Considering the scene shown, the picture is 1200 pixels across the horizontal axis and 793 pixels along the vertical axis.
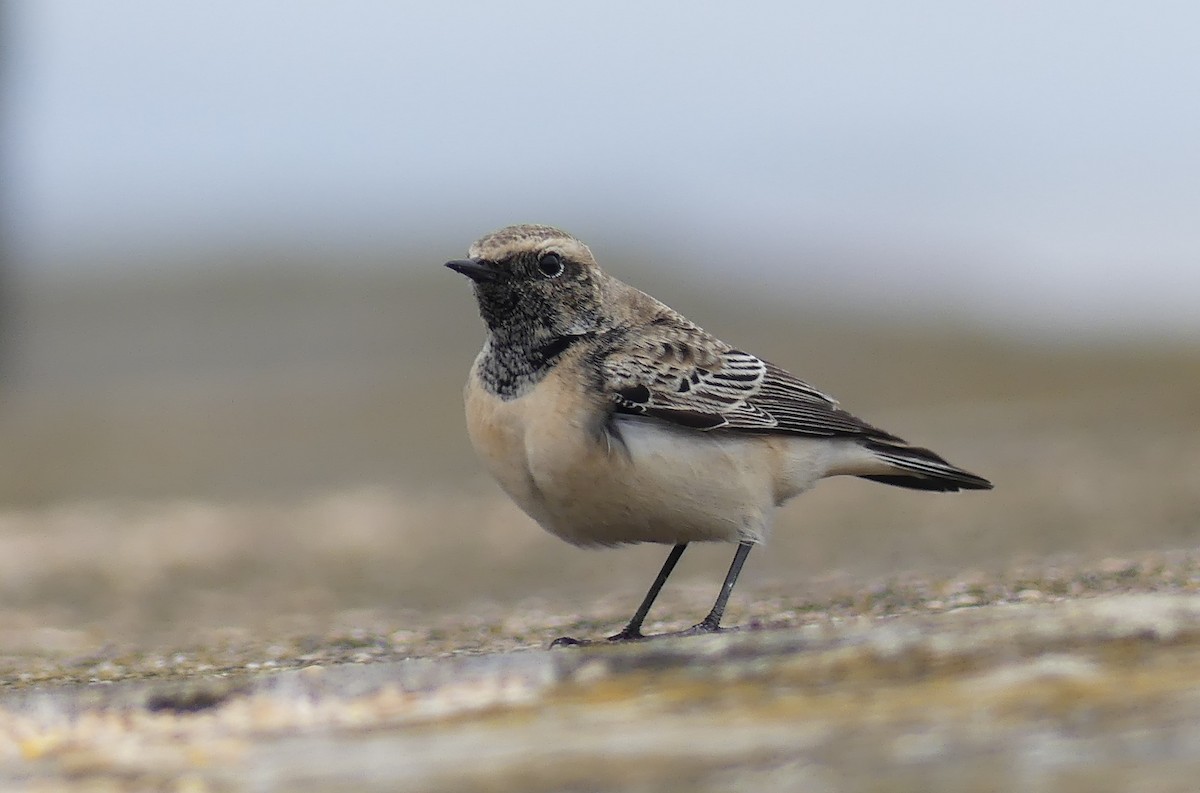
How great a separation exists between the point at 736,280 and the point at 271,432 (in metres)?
19.1

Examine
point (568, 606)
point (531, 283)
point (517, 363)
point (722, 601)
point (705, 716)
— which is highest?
point (531, 283)

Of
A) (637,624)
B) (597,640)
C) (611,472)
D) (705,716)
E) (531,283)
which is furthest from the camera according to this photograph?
(531,283)

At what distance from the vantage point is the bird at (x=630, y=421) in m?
6.24

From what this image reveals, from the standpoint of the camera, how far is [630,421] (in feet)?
21.1

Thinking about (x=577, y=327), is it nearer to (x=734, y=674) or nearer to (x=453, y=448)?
(x=734, y=674)

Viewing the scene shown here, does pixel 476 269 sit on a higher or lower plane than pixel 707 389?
higher

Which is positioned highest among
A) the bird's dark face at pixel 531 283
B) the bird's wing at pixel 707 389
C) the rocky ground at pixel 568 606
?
the bird's dark face at pixel 531 283

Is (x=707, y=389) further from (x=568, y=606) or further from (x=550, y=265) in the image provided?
(x=568, y=606)

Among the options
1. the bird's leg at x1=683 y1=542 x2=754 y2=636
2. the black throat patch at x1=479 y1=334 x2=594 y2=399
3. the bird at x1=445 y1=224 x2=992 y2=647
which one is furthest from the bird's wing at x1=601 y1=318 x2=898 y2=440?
the bird's leg at x1=683 y1=542 x2=754 y2=636

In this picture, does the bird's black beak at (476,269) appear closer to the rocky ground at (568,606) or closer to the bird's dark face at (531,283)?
the bird's dark face at (531,283)

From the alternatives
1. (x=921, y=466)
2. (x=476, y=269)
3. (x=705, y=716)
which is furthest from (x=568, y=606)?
(x=705, y=716)

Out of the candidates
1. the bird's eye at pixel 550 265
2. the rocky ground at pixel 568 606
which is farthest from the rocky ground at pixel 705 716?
the bird's eye at pixel 550 265

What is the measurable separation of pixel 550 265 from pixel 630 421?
0.88 metres

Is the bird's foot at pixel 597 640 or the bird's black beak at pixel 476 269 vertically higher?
the bird's black beak at pixel 476 269
